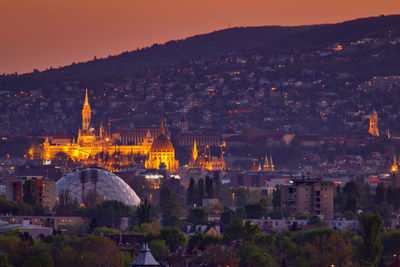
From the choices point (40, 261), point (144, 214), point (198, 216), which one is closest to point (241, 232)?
point (40, 261)

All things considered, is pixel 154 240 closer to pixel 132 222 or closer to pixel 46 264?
pixel 46 264

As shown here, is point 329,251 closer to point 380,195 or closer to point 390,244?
point 390,244

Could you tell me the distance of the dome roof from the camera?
146m

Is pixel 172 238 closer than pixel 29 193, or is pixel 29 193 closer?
pixel 172 238

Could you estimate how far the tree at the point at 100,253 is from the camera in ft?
262

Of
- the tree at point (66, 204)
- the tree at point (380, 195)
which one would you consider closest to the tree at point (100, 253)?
the tree at point (66, 204)

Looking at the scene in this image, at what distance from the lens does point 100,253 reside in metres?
83.8

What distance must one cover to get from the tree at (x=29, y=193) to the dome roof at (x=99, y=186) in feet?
22.5

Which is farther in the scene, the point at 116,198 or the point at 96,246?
the point at 116,198

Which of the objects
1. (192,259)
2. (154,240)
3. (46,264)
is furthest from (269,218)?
(46,264)

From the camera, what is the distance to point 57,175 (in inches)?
7731

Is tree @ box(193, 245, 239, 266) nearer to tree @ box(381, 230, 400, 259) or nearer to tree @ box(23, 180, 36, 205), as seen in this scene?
tree @ box(381, 230, 400, 259)

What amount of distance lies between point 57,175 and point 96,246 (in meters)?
110

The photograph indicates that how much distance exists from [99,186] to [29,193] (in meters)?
14.2
